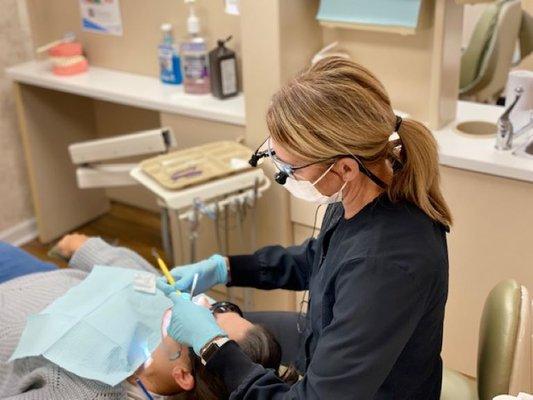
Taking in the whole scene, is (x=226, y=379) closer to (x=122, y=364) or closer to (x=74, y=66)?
(x=122, y=364)

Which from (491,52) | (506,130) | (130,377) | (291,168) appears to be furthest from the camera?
(491,52)

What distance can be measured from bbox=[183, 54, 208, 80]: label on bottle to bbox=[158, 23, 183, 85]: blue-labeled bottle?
0.45ft

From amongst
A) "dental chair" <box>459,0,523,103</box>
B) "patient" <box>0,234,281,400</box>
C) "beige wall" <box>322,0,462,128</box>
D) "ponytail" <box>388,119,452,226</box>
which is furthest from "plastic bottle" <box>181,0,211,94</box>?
"ponytail" <box>388,119,452,226</box>

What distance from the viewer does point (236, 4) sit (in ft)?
7.84

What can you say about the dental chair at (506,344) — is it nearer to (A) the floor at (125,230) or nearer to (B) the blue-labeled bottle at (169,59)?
(B) the blue-labeled bottle at (169,59)

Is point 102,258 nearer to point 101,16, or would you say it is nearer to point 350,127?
point 350,127

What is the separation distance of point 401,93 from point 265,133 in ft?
1.48

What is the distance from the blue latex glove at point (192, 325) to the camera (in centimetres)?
142

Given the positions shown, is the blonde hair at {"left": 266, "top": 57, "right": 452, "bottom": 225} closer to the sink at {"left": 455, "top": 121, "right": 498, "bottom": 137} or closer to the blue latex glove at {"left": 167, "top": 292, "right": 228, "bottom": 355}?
the blue latex glove at {"left": 167, "top": 292, "right": 228, "bottom": 355}

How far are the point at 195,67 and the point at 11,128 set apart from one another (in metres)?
1.04

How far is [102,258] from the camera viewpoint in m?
1.96

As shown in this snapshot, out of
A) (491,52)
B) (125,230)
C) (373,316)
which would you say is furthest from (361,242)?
(125,230)

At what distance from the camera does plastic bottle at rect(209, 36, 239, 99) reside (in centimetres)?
242

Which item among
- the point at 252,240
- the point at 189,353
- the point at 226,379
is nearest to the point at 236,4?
the point at 252,240
